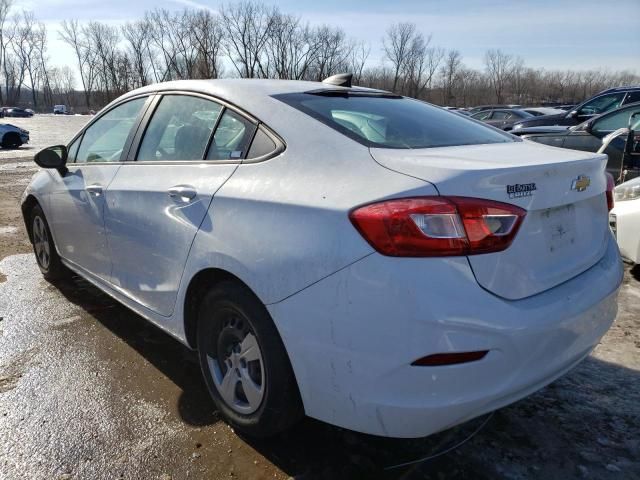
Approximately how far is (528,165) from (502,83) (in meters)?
101

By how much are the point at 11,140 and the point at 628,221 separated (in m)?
24.0

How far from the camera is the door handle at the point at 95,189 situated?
129 inches

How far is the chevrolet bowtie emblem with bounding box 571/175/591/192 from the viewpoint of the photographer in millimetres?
2098

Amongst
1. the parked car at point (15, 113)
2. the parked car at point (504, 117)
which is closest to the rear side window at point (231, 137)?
the parked car at point (504, 117)

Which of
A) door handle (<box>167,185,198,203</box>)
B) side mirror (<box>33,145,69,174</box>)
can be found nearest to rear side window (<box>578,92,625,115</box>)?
side mirror (<box>33,145,69,174</box>)

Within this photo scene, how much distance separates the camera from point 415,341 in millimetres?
1679

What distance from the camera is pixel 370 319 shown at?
68.7 inches

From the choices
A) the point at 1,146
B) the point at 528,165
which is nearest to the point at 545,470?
the point at 528,165

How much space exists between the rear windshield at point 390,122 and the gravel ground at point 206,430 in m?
1.38

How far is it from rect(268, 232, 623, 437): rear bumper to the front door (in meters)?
1.92

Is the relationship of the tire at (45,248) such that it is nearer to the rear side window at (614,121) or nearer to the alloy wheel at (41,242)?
the alloy wheel at (41,242)

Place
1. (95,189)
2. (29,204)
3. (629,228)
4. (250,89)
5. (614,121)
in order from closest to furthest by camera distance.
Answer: (250,89)
(95,189)
(629,228)
(29,204)
(614,121)

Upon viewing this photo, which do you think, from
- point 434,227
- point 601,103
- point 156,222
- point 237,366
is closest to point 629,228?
point 434,227

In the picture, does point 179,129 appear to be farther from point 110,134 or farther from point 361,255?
point 361,255
